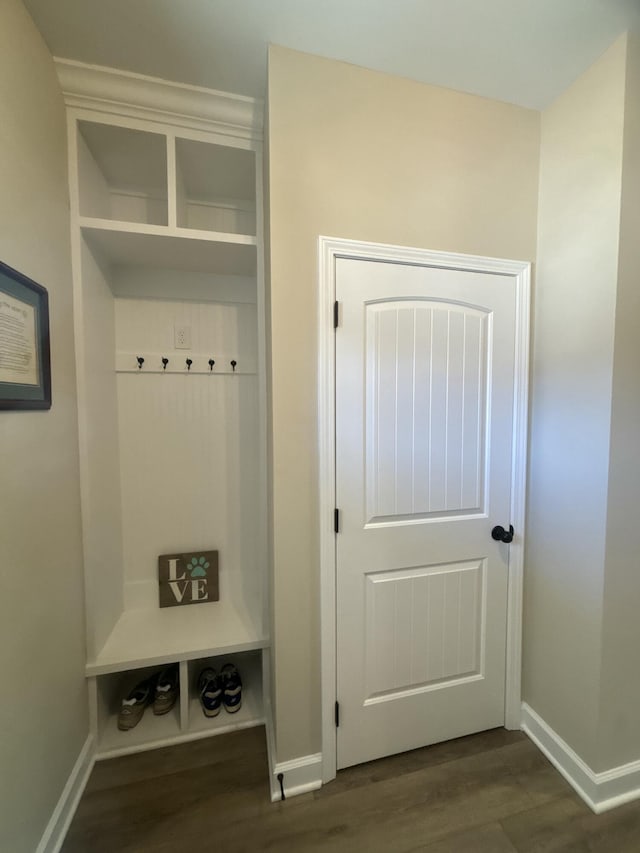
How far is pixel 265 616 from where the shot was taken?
5.08 ft

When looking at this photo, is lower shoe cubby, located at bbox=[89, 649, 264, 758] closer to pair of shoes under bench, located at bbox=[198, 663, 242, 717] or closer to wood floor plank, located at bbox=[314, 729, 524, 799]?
pair of shoes under bench, located at bbox=[198, 663, 242, 717]

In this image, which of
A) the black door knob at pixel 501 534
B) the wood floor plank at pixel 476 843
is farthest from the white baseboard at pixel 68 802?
the black door knob at pixel 501 534

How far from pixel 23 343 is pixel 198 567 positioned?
51.3 inches

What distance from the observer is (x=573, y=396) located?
1.32 metres

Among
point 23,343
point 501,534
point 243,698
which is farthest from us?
point 243,698

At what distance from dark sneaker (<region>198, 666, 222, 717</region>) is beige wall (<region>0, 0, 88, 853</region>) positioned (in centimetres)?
47

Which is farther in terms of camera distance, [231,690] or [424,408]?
[231,690]

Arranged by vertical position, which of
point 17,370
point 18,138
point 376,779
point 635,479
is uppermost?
point 18,138

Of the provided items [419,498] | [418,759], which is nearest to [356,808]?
[418,759]

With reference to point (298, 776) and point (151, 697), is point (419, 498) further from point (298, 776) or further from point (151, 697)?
point (151, 697)

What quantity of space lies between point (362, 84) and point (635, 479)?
175 centimetres

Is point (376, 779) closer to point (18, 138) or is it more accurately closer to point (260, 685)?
point (260, 685)

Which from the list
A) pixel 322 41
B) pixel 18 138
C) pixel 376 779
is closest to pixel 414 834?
pixel 376 779

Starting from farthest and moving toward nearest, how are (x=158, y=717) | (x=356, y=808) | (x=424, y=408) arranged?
(x=158, y=717) < (x=424, y=408) < (x=356, y=808)
